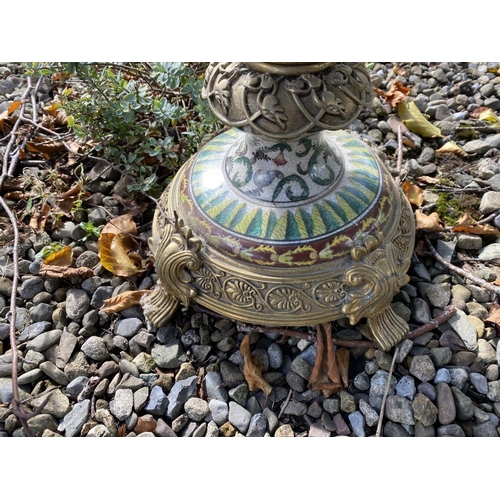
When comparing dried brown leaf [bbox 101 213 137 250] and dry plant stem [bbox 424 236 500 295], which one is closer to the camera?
dry plant stem [bbox 424 236 500 295]

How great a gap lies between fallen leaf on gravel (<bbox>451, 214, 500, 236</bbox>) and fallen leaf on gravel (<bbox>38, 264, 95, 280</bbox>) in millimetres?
1469

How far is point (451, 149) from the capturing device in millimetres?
2396

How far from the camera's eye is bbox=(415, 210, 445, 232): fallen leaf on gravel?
80.4 inches

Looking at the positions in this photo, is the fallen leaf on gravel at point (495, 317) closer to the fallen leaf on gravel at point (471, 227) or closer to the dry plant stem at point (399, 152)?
the fallen leaf on gravel at point (471, 227)

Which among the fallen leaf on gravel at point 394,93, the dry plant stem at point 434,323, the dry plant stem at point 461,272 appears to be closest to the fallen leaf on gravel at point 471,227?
the dry plant stem at point 461,272

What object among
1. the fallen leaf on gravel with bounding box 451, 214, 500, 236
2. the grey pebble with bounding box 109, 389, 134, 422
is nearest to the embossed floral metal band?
the grey pebble with bounding box 109, 389, 134, 422

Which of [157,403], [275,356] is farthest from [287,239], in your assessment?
[157,403]

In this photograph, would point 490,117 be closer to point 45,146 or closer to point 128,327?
point 128,327

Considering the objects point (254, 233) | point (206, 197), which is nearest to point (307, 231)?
point (254, 233)

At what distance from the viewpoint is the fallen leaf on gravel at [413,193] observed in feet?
7.18

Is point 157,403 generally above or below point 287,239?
below

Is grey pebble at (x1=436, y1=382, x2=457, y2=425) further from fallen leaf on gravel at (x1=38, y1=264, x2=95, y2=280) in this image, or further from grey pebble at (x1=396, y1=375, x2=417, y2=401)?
fallen leaf on gravel at (x1=38, y1=264, x2=95, y2=280)

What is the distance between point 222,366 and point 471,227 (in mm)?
1140

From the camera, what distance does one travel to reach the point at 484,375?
1749 millimetres
